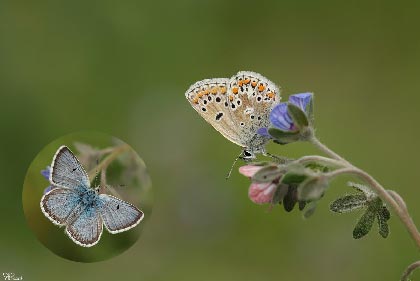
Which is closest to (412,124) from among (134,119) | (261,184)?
(134,119)

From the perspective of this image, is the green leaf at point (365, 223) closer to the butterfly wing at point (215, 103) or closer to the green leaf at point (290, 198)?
the green leaf at point (290, 198)

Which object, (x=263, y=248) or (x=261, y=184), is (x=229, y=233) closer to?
(x=263, y=248)

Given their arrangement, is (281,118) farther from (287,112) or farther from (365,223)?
(365,223)

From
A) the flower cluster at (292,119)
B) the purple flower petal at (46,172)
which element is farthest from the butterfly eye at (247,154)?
the purple flower petal at (46,172)

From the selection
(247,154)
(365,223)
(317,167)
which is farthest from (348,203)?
(247,154)

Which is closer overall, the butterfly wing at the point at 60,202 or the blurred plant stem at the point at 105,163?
the butterfly wing at the point at 60,202

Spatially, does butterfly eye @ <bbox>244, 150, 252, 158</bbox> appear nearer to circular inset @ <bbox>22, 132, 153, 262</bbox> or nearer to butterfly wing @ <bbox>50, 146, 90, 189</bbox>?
circular inset @ <bbox>22, 132, 153, 262</bbox>
